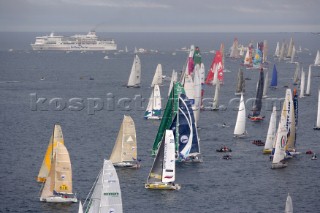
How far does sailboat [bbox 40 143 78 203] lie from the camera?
242 feet

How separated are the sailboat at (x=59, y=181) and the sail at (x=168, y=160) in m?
9.63

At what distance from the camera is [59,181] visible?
2921 inches

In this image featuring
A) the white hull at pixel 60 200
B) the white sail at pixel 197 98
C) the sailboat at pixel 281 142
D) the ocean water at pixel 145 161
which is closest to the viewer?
the white hull at pixel 60 200

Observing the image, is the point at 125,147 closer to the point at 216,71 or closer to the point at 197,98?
the point at 197,98

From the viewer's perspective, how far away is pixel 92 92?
554 feet

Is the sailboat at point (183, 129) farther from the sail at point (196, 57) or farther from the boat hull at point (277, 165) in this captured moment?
the sail at point (196, 57)

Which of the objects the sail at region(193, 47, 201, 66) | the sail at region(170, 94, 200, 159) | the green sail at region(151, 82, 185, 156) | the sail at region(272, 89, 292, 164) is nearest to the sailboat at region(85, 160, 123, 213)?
the sail at region(170, 94, 200, 159)

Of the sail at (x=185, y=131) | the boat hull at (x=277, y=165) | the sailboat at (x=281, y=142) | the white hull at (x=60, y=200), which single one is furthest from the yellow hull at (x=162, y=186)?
the sailboat at (x=281, y=142)

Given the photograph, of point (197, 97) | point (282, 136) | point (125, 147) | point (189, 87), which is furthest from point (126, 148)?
point (197, 97)

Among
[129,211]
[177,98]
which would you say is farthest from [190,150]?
[129,211]

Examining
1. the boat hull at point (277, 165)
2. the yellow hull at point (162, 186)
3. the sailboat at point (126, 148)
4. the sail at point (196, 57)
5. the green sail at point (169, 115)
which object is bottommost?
the yellow hull at point (162, 186)

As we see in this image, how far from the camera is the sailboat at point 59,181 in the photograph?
73875 millimetres

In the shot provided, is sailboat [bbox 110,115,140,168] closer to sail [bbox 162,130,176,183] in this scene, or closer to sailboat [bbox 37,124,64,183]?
sail [bbox 162,130,176,183]

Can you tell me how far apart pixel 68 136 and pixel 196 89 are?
69.6 feet
